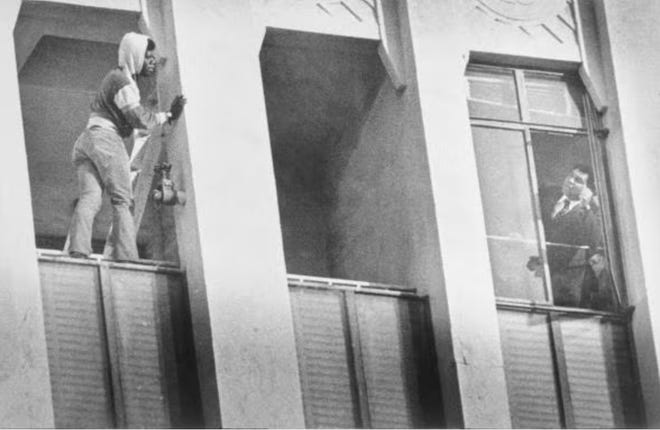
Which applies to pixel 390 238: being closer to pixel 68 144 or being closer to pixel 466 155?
pixel 466 155

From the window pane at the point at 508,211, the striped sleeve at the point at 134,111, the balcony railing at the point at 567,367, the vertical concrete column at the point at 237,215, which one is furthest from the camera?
the window pane at the point at 508,211

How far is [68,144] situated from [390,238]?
181 inches

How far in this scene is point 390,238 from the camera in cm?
3203

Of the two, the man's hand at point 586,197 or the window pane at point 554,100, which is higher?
the window pane at point 554,100

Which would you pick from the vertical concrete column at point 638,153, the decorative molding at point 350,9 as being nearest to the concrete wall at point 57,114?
the decorative molding at point 350,9

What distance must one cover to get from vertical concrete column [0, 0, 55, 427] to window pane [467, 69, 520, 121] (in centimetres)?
489

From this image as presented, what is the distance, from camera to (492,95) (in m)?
32.1

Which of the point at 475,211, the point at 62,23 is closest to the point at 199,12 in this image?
the point at 62,23

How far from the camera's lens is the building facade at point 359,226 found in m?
29.2

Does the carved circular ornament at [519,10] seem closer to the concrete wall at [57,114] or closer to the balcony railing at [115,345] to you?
the concrete wall at [57,114]

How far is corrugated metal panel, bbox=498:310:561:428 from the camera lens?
30.6 metres

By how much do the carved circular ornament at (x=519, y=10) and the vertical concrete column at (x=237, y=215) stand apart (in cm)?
267

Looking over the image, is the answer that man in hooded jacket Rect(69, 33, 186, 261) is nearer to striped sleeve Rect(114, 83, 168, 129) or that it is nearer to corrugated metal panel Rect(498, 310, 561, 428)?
striped sleeve Rect(114, 83, 168, 129)

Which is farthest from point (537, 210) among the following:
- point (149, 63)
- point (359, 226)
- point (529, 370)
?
point (149, 63)
